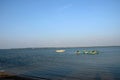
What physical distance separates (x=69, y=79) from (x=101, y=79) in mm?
4821

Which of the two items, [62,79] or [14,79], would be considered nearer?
[14,79]

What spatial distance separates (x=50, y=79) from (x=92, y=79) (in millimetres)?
6385

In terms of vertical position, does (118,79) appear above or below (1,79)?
below

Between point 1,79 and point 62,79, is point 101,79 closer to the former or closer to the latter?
point 62,79

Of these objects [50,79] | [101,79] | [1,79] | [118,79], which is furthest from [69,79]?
[1,79]

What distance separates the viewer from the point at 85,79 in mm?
24828

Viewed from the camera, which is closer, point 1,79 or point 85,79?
point 1,79

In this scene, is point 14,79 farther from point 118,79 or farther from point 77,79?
point 118,79

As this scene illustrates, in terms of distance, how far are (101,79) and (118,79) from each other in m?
2.55

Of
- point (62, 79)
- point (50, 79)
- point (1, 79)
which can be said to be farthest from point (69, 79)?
point (1, 79)

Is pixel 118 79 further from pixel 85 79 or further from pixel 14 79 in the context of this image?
pixel 14 79

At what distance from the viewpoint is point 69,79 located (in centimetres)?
2484

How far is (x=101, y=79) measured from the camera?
968 inches

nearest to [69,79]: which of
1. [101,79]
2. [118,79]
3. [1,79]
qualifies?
[101,79]
